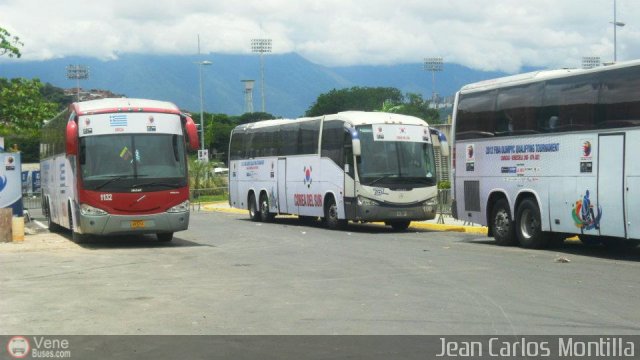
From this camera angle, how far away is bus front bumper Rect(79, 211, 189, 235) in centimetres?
2100

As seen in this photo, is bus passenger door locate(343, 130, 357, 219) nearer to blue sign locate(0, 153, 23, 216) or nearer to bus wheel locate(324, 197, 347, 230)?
bus wheel locate(324, 197, 347, 230)

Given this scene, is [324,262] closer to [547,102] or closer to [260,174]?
[547,102]

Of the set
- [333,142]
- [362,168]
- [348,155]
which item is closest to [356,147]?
[362,168]

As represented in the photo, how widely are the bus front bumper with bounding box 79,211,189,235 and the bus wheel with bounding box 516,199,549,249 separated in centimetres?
737

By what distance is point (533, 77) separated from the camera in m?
19.5

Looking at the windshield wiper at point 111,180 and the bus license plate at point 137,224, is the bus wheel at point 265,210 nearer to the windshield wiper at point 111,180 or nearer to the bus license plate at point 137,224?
the bus license plate at point 137,224

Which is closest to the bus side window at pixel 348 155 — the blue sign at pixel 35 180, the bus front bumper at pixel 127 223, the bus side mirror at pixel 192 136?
the bus side mirror at pixel 192 136

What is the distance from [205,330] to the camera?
9.89 m

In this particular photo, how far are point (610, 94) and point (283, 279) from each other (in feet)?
22.4

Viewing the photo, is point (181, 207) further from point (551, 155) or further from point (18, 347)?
point (18, 347)

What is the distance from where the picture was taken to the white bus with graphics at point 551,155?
663 inches

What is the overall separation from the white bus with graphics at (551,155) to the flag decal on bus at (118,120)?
7.46 m

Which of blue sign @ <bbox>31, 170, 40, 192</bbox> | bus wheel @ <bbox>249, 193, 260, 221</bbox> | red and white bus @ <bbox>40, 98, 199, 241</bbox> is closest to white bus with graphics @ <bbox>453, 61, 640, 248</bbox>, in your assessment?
red and white bus @ <bbox>40, 98, 199, 241</bbox>

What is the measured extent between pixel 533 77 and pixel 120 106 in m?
8.96
